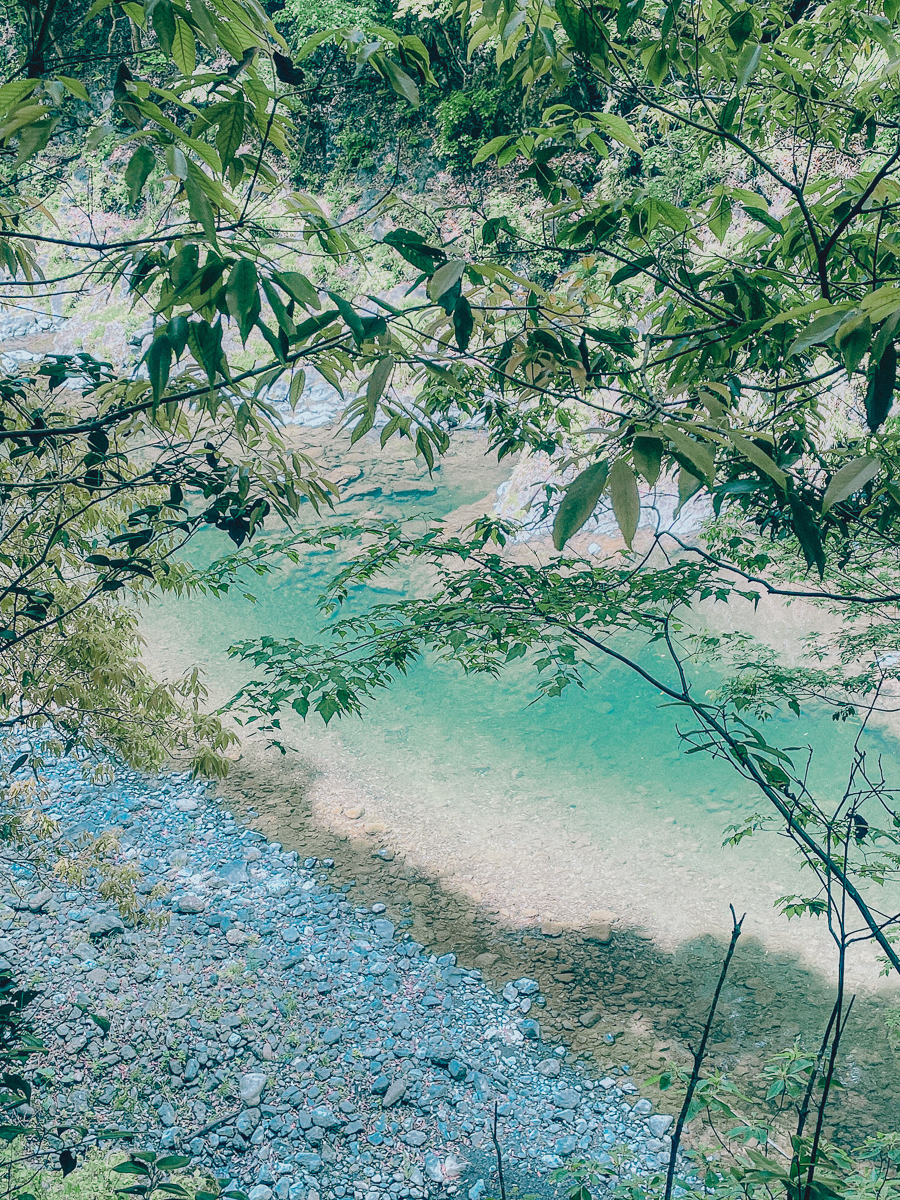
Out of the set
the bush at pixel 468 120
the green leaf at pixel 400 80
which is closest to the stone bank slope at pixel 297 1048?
the green leaf at pixel 400 80

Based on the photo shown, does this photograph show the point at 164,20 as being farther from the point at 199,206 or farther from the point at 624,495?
the point at 624,495

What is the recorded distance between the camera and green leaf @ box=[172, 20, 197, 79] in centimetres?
85

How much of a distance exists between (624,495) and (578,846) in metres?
4.27

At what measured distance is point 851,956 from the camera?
366cm

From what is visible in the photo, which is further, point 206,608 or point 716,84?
point 206,608

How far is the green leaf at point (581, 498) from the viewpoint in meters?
0.58

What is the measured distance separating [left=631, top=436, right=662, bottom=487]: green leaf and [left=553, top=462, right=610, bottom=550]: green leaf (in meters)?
0.03

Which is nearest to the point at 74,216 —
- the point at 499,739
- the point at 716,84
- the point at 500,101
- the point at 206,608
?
the point at 500,101

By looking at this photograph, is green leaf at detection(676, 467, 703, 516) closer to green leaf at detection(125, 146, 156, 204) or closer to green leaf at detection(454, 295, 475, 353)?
green leaf at detection(454, 295, 475, 353)

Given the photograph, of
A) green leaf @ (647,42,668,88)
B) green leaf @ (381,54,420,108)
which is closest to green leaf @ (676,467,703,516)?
green leaf @ (381,54,420,108)

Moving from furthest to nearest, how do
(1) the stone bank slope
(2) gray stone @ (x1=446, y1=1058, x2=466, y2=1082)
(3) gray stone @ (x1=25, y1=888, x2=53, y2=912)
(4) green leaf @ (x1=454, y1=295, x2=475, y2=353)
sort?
(3) gray stone @ (x1=25, y1=888, x2=53, y2=912) → (2) gray stone @ (x1=446, y1=1058, x2=466, y2=1082) → (1) the stone bank slope → (4) green leaf @ (x1=454, y1=295, x2=475, y2=353)

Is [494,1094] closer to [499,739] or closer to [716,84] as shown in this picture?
[499,739]

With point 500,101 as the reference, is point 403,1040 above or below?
below

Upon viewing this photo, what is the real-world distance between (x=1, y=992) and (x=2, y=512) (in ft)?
4.39
